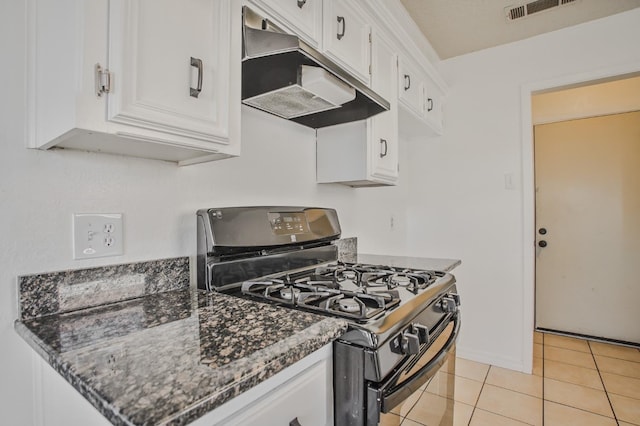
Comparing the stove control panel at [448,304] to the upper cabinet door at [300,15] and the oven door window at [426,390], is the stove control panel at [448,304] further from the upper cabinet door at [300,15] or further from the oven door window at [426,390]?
the upper cabinet door at [300,15]

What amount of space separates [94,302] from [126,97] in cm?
54

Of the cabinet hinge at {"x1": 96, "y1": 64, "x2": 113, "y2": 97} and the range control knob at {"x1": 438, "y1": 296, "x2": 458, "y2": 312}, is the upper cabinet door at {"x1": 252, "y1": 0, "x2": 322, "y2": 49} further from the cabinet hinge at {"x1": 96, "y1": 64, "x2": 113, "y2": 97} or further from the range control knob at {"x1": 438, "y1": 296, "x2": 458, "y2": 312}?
the range control knob at {"x1": 438, "y1": 296, "x2": 458, "y2": 312}

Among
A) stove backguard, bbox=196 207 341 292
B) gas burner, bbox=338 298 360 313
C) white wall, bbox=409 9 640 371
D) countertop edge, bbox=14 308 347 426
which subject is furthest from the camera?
white wall, bbox=409 9 640 371

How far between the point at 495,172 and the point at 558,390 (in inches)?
60.1

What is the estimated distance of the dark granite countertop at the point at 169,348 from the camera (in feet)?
1.47

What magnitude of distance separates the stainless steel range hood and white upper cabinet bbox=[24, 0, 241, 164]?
0.36ft

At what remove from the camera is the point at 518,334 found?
2455mm

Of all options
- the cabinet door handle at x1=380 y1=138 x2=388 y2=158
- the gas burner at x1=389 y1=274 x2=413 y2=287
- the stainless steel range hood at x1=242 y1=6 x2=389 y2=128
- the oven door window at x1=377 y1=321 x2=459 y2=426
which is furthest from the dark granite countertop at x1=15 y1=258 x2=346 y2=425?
the cabinet door handle at x1=380 y1=138 x2=388 y2=158

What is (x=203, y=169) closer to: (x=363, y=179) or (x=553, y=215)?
(x=363, y=179)

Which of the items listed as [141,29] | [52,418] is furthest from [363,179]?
[52,418]

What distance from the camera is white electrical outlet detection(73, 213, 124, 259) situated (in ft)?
2.82

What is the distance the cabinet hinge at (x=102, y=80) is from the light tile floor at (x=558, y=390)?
2172mm

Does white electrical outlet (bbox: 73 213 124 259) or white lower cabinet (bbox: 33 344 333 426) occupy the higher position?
white electrical outlet (bbox: 73 213 124 259)

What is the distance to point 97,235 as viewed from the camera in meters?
0.89
